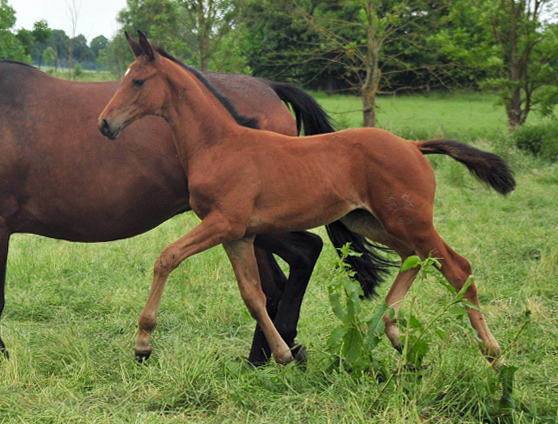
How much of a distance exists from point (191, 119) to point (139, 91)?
0.28 metres

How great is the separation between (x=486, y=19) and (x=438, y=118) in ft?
32.4

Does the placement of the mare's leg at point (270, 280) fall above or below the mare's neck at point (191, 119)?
below

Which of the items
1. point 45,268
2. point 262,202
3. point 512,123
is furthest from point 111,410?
point 512,123

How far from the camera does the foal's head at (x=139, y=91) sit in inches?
120

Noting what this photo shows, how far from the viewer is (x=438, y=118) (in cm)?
2283

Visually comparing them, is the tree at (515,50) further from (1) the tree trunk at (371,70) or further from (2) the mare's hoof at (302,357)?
(2) the mare's hoof at (302,357)

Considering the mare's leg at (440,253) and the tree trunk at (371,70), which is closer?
the mare's leg at (440,253)

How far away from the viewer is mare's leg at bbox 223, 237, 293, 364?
3.28 m

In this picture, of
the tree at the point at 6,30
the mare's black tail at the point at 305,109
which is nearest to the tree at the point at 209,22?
the tree at the point at 6,30

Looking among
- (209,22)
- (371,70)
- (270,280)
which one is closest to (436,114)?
(371,70)

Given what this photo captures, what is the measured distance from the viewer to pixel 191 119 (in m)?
3.21

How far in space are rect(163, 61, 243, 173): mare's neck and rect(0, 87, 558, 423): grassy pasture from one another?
41.5 inches

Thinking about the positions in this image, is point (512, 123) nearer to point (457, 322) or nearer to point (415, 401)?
point (457, 322)

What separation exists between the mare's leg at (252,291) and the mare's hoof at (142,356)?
21.5 inches
